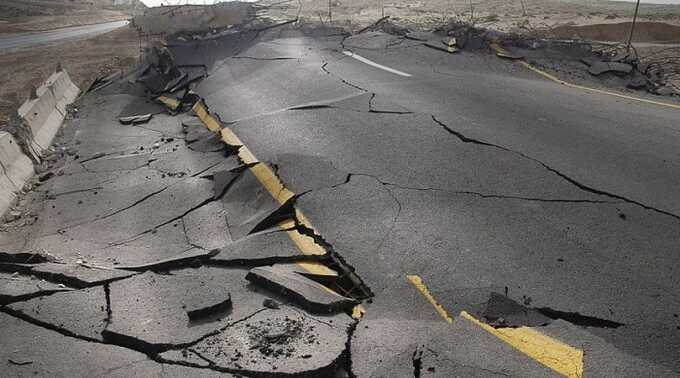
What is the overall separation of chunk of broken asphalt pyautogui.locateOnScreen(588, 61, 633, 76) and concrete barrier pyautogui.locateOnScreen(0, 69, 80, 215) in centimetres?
963

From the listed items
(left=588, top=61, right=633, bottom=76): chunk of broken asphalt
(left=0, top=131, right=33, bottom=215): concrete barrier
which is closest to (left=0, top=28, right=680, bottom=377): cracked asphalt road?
(left=0, top=131, right=33, bottom=215): concrete barrier

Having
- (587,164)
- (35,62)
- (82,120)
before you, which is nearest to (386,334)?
(587,164)

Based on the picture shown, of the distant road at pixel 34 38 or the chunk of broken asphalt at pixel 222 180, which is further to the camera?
the distant road at pixel 34 38

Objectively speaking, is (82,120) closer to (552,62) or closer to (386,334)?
(386,334)

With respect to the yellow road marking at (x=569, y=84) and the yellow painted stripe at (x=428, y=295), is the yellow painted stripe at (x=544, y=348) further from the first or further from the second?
the yellow road marking at (x=569, y=84)

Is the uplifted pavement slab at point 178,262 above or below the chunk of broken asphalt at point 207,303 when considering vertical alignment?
below

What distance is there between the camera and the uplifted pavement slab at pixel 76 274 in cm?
412

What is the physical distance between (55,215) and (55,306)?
2606mm

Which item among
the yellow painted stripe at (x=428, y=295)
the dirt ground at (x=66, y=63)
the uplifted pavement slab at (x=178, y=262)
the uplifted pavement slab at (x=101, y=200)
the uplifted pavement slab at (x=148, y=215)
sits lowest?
the dirt ground at (x=66, y=63)

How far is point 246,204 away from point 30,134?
14.4 feet

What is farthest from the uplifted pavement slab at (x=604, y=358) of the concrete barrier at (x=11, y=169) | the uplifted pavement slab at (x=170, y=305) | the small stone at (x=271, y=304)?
the concrete barrier at (x=11, y=169)

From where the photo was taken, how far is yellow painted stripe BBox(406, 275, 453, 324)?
363 cm

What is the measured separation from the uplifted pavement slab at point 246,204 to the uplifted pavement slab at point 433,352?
6.48 ft

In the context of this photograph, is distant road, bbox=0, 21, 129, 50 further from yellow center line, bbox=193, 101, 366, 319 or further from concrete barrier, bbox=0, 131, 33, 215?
yellow center line, bbox=193, 101, 366, 319
